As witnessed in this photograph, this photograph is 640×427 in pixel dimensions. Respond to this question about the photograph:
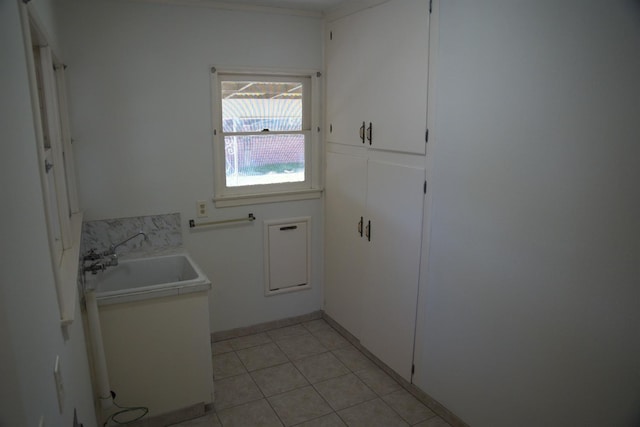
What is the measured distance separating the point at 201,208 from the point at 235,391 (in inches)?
50.9

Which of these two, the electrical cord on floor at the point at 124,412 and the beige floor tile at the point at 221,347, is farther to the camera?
the beige floor tile at the point at 221,347

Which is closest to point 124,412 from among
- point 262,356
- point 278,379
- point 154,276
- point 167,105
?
point 154,276

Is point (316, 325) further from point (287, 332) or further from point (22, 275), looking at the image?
point (22, 275)

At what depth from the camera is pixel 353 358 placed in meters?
3.38

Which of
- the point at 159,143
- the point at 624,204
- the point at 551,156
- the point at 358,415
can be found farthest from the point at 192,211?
the point at 624,204

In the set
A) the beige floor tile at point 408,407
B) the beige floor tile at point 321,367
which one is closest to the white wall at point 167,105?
the beige floor tile at point 321,367

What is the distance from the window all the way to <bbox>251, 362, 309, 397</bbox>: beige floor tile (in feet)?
4.10

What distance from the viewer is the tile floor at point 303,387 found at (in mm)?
2715

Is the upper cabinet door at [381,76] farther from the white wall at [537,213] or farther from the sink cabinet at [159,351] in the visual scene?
the sink cabinet at [159,351]

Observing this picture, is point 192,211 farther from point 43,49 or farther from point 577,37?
point 577,37

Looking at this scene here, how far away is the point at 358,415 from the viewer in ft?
9.02

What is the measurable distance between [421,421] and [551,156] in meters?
1.68

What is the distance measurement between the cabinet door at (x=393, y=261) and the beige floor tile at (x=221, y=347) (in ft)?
3.53

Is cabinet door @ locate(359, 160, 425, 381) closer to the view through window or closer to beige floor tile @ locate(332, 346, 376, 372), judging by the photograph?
beige floor tile @ locate(332, 346, 376, 372)
